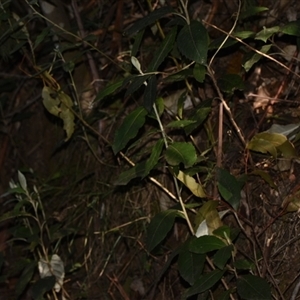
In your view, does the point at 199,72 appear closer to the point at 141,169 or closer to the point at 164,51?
the point at 164,51

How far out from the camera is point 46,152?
11.0 feet

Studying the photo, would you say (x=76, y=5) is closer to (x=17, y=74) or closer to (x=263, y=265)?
A: (x=17, y=74)

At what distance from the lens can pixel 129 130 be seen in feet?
6.97

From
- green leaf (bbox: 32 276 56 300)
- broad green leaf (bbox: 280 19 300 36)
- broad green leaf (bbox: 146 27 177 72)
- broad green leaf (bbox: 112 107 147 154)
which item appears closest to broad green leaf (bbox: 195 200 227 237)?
broad green leaf (bbox: 112 107 147 154)

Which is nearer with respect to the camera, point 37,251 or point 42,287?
point 42,287

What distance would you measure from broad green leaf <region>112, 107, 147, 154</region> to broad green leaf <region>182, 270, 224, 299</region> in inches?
16.8

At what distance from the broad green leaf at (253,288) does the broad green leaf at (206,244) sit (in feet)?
0.35

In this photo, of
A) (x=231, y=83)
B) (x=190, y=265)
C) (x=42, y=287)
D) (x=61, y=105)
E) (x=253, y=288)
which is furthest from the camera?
(x=61, y=105)

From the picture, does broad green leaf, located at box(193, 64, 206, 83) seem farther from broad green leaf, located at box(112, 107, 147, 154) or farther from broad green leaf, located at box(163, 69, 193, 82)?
broad green leaf, located at box(112, 107, 147, 154)

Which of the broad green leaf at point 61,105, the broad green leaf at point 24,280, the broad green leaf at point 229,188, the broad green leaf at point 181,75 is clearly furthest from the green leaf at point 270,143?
the broad green leaf at point 24,280

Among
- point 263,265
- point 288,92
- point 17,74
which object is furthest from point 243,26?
point 17,74

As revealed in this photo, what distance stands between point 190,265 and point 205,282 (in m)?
0.09

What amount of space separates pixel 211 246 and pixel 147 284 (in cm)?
67

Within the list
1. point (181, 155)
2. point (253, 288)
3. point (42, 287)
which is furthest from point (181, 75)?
point (42, 287)
